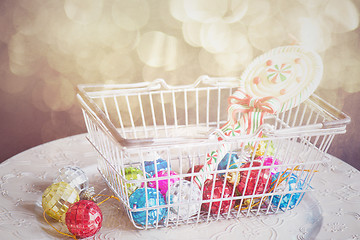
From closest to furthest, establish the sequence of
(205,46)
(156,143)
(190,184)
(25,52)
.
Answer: (156,143), (190,184), (25,52), (205,46)

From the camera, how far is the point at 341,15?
167 cm

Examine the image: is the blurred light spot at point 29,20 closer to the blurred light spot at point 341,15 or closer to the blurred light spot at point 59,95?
the blurred light spot at point 59,95

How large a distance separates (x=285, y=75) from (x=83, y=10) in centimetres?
92

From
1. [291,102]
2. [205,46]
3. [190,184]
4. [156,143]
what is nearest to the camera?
[156,143]

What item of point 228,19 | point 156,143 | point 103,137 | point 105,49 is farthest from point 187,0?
point 156,143

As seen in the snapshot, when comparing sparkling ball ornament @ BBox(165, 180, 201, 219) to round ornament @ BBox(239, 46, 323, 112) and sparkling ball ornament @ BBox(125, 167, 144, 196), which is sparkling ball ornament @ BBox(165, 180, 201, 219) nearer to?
sparkling ball ornament @ BBox(125, 167, 144, 196)

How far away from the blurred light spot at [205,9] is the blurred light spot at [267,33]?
0.52 ft

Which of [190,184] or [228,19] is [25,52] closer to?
[228,19]

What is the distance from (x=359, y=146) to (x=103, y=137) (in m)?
1.34

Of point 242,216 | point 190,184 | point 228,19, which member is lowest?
point 242,216

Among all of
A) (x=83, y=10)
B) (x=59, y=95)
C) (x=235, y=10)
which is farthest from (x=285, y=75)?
(x=59, y=95)

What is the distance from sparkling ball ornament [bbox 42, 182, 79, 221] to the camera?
102 centimetres

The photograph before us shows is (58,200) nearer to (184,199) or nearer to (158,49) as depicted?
(184,199)

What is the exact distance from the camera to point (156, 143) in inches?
34.5
